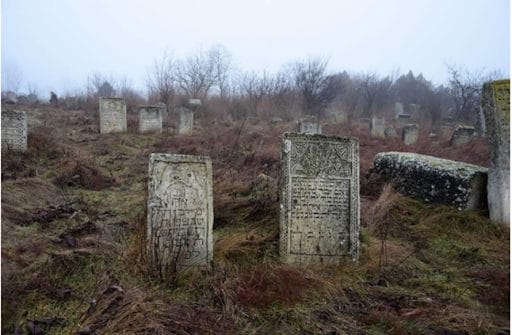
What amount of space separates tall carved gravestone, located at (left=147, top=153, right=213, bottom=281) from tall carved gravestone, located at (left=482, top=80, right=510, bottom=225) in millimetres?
3536

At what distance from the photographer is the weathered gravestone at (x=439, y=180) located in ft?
16.7

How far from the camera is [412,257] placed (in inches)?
157

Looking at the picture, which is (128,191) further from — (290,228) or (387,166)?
(387,166)

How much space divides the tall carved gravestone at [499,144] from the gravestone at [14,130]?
8.57 meters

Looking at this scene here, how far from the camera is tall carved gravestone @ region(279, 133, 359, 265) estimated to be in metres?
3.84

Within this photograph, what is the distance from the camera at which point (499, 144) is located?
15.1 ft

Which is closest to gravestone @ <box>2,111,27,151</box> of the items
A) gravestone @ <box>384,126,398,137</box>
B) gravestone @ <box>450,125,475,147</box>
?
gravestone @ <box>450,125,475,147</box>

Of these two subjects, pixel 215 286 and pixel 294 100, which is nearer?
pixel 215 286

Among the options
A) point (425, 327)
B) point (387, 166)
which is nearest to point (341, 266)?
point (425, 327)

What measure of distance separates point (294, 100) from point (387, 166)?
18.8 m

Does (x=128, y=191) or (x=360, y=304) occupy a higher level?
(x=128, y=191)

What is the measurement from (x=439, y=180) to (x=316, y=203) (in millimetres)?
2442

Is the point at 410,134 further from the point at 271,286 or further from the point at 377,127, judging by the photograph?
the point at 271,286

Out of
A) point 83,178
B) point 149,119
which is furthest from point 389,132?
point 83,178
